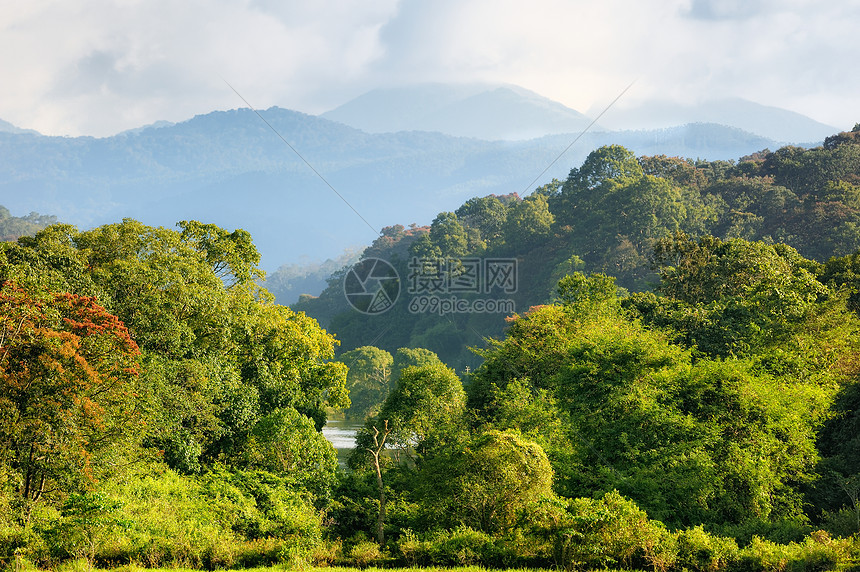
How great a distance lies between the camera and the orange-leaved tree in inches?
535

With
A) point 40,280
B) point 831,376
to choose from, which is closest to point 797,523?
point 831,376

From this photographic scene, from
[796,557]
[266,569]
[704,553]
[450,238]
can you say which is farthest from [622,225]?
[266,569]

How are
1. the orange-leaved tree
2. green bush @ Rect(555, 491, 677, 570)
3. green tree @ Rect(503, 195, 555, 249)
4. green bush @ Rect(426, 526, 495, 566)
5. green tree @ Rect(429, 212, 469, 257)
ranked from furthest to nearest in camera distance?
green tree @ Rect(429, 212, 469, 257)
green tree @ Rect(503, 195, 555, 249)
the orange-leaved tree
green bush @ Rect(426, 526, 495, 566)
green bush @ Rect(555, 491, 677, 570)

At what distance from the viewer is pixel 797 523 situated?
54.6 ft

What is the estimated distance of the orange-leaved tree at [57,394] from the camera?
44.6 feet

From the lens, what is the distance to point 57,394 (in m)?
13.9

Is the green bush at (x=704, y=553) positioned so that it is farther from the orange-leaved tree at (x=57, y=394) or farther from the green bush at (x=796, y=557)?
the orange-leaved tree at (x=57, y=394)
